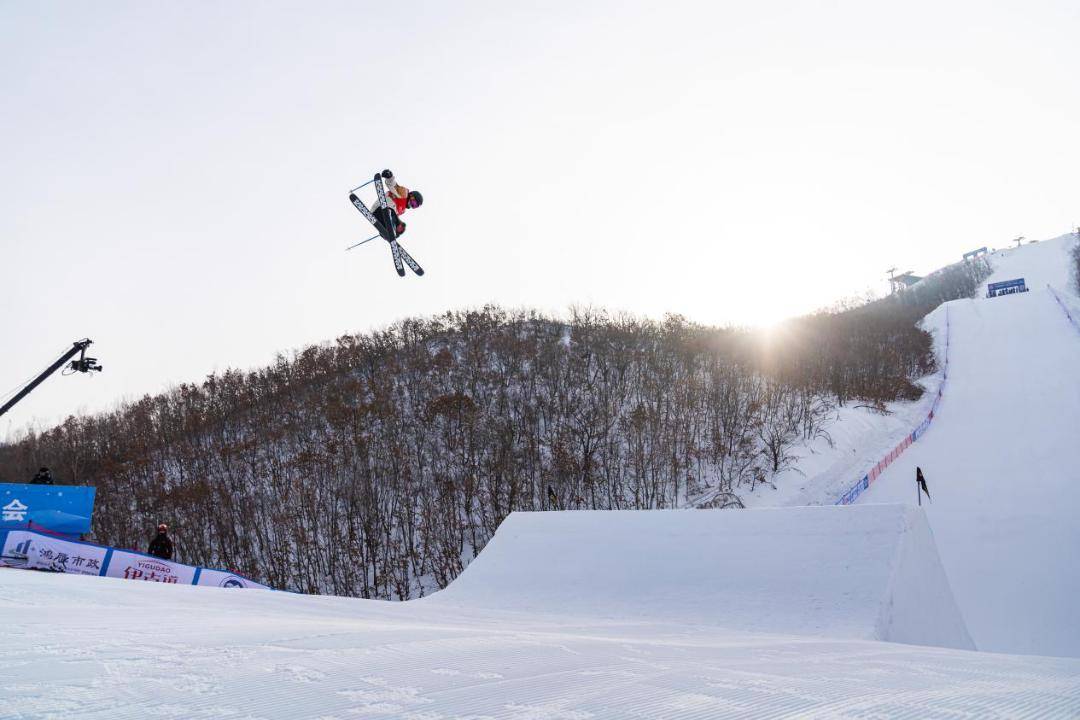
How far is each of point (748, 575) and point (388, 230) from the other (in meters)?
8.13

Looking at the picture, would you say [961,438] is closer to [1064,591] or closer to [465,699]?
[1064,591]

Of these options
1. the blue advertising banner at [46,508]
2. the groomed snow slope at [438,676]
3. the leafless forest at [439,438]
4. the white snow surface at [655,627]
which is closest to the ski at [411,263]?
the white snow surface at [655,627]

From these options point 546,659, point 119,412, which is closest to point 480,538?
point 546,659

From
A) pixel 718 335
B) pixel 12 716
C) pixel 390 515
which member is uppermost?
pixel 718 335

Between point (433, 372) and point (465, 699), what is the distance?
111ft

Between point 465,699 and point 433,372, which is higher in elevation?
point 433,372

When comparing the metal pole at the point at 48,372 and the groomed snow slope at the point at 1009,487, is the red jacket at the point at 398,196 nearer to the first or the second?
the groomed snow slope at the point at 1009,487

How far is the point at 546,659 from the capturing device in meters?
3.55

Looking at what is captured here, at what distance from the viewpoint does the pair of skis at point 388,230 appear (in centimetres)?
1122

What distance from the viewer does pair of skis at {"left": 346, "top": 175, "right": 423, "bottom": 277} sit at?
1122cm

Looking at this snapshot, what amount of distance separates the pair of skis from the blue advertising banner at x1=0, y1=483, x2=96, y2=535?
10.2 m

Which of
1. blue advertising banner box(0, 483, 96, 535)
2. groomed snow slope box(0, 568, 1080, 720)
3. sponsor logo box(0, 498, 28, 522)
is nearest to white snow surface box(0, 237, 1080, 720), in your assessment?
groomed snow slope box(0, 568, 1080, 720)

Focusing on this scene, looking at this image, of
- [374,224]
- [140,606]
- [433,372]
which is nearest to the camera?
[140,606]

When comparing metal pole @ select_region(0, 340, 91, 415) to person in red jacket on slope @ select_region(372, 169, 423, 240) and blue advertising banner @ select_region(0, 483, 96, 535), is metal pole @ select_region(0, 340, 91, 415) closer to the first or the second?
blue advertising banner @ select_region(0, 483, 96, 535)
